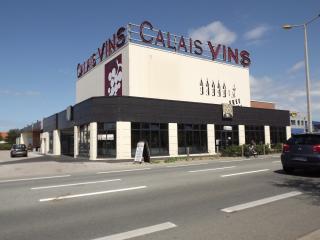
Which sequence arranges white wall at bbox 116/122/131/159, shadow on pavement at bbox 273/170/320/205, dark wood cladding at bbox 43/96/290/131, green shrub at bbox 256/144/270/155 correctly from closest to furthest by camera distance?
shadow on pavement at bbox 273/170/320/205 < white wall at bbox 116/122/131/159 < dark wood cladding at bbox 43/96/290/131 < green shrub at bbox 256/144/270/155

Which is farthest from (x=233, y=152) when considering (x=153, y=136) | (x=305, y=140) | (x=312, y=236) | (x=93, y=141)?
(x=312, y=236)

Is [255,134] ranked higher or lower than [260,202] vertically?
higher

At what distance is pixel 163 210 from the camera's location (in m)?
7.78

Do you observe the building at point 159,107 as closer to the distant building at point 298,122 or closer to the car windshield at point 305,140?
the car windshield at point 305,140

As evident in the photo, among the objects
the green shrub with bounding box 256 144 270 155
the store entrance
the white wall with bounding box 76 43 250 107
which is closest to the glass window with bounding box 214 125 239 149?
the white wall with bounding box 76 43 250 107

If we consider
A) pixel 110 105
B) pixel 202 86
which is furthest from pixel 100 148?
pixel 202 86

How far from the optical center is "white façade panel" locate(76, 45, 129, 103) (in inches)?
1345

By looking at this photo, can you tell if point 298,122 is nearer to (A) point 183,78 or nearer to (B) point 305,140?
(A) point 183,78

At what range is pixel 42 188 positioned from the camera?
37.6ft

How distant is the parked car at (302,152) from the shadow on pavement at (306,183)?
1.56 ft

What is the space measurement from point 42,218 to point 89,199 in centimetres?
214

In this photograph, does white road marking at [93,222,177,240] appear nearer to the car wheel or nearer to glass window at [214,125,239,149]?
the car wheel

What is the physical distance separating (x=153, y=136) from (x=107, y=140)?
14.5 feet

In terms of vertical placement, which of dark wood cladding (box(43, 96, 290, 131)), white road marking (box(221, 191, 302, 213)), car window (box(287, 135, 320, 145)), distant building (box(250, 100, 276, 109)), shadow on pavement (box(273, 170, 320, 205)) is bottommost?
white road marking (box(221, 191, 302, 213))
